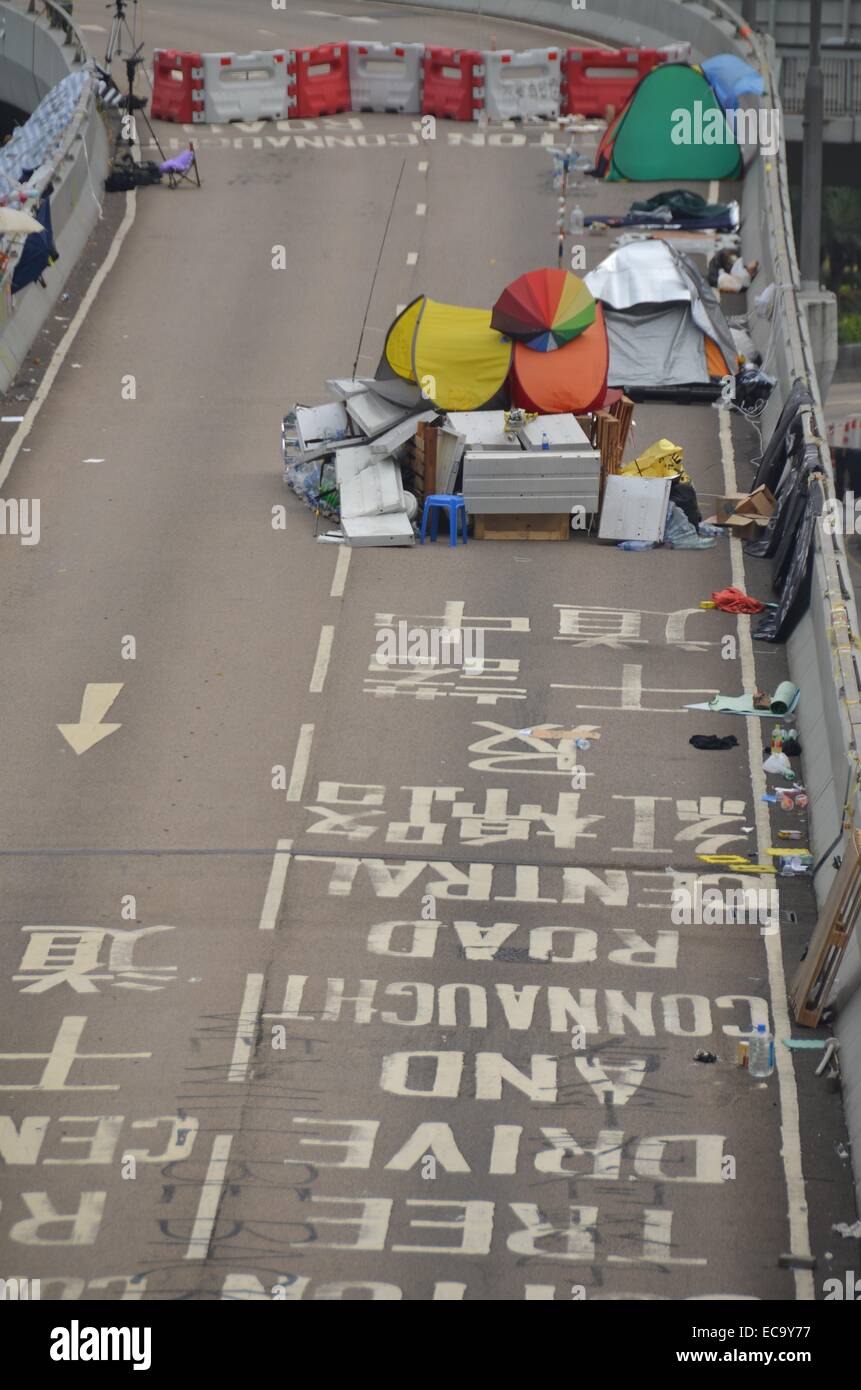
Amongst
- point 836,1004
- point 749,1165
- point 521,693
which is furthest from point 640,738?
point 749,1165

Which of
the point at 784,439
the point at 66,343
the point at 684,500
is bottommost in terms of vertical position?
the point at 684,500

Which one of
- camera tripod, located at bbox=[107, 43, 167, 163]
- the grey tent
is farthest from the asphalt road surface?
camera tripod, located at bbox=[107, 43, 167, 163]

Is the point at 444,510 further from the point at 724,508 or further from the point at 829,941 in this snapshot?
the point at 829,941

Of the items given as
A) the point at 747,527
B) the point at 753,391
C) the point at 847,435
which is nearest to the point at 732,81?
the point at 847,435

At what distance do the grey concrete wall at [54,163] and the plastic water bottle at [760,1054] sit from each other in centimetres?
1787

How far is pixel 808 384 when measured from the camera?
94.3 ft

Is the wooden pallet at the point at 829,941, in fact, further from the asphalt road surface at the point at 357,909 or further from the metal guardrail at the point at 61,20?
the metal guardrail at the point at 61,20

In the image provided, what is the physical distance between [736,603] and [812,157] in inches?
764

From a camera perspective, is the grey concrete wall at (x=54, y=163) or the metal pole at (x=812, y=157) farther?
the metal pole at (x=812, y=157)

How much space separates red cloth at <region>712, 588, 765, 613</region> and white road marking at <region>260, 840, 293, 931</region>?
7.29 m

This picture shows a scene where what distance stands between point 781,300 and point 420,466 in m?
7.23

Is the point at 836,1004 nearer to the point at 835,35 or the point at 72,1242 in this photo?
the point at 72,1242

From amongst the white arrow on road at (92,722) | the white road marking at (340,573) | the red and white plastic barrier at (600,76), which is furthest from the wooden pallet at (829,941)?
the red and white plastic barrier at (600,76)

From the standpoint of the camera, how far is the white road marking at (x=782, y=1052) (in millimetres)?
15594
